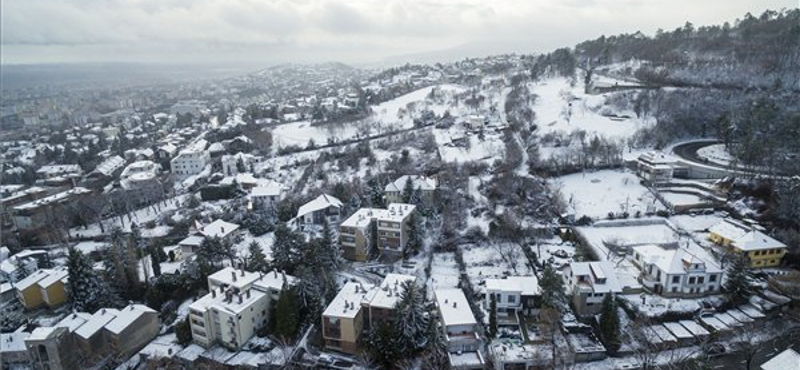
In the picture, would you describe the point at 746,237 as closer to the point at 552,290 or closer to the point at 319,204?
the point at 552,290

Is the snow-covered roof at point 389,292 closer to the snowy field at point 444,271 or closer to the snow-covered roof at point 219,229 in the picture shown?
the snowy field at point 444,271

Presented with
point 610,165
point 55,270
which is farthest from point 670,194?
point 55,270

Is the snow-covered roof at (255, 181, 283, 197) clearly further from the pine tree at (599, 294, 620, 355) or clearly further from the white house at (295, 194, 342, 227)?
the pine tree at (599, 294, 620, 355)

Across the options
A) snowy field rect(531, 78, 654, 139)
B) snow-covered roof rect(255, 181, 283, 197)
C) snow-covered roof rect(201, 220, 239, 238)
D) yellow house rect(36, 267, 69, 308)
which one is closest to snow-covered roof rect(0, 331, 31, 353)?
yellow house rect(36, 267, 69, 308)

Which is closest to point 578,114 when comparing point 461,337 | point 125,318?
point 461,337

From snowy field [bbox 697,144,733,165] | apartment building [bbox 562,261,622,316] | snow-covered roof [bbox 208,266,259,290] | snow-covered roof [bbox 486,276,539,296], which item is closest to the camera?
apartment building [bbox 562,261,622,316]
